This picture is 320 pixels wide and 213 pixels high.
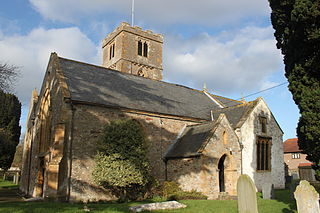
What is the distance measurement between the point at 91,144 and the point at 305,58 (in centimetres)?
1331

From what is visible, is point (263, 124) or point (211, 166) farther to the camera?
point (263, 124)

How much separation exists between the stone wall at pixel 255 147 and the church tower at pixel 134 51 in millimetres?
20414

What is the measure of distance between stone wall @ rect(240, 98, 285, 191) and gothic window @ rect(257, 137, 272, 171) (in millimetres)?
368

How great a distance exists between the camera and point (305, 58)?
1184 centimetres

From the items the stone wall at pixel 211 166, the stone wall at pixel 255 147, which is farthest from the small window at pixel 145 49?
the stone wall at pixel 211 166

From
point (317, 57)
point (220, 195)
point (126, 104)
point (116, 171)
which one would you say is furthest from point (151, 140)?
point (317, 57)

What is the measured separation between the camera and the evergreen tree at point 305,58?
1048cm

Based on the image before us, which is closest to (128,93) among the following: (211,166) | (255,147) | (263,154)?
(211,166)

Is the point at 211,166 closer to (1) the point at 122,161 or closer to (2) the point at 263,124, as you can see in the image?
(1) the point at 122,161

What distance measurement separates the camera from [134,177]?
677 inches

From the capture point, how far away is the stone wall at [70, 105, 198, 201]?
1752 centimetres

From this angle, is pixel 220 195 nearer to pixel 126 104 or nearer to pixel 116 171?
pixel 116 171

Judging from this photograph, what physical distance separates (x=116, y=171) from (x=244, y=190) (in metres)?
→ 9.89

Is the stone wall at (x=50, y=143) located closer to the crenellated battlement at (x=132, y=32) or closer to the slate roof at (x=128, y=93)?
the slate roof at (x=128, y=93)
